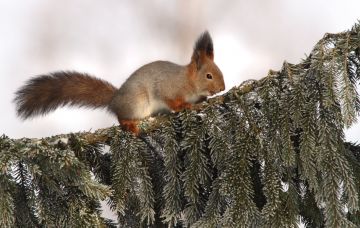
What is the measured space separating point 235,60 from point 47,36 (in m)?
1.05

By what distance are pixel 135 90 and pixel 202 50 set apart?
27cm

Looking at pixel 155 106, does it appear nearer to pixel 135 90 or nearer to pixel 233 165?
pixel 135 90

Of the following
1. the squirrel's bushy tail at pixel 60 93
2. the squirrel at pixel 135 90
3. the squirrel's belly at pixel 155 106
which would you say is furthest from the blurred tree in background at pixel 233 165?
the squirrel's belly at pixel 155 106

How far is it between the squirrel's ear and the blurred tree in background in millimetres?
677

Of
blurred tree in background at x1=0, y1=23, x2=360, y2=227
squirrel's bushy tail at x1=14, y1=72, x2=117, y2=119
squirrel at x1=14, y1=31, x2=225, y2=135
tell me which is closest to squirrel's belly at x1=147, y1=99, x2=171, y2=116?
squirrel at x1=14, y1=31, x2=225, y2=135

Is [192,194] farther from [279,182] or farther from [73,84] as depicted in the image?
[73,84]

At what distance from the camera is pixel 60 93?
2.01 m

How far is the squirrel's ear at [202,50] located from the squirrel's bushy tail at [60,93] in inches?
12.0

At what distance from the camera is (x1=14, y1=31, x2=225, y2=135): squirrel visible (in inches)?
75.7

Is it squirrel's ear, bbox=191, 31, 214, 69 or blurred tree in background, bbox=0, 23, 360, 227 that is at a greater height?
squirrel's ear, bbox=191, 31, 214, 69

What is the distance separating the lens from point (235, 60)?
12.0 feet

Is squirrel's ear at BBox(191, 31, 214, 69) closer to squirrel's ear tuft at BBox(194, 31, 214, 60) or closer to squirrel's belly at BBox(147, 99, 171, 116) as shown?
squirrel's ear tuft at BBox(194, 31, 214, 60)

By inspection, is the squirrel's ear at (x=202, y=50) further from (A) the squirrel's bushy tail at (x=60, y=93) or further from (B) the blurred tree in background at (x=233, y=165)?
(B) the blurred tree in background at (x=233, y=165)

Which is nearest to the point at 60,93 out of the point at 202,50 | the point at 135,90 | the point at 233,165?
the point at 135,90
